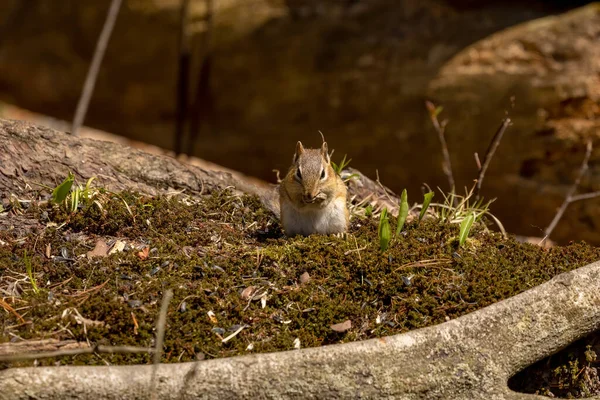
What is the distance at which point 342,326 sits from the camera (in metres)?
3.42

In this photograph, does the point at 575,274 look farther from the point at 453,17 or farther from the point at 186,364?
the point at 453,17

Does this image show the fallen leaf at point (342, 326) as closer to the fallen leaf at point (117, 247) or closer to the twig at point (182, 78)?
the fallen leaf at point (117, 247)

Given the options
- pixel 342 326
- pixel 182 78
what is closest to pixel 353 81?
pixel 182 78

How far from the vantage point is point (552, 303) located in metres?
3.46

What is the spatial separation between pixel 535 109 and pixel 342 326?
16.8ft

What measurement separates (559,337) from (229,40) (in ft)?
21.0

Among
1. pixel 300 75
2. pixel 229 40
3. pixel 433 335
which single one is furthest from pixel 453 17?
pixel 433 335

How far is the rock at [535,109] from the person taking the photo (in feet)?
25.3

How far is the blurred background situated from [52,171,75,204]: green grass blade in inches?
176

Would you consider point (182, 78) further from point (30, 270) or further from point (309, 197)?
point (30, 270)

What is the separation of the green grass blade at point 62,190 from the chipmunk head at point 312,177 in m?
1.21

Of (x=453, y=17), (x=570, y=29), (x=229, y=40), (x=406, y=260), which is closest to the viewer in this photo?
(x=406, y=260)

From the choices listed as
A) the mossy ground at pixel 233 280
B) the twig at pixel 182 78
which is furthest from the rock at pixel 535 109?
the mossy ground at pixel 233 280

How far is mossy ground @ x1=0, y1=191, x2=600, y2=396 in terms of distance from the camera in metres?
3.29
